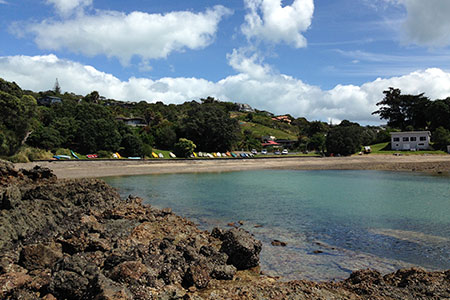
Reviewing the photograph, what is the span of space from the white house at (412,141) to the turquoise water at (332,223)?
54.8m

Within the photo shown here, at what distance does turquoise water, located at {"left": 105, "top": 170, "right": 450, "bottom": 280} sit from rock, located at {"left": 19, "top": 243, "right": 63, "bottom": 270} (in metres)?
5.82

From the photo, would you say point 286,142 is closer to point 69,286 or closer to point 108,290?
point 69,286

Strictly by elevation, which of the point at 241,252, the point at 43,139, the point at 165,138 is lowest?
the point at 241,252

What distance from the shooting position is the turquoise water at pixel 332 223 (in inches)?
399

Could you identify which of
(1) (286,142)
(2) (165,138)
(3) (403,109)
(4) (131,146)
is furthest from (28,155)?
(3) (403,109)

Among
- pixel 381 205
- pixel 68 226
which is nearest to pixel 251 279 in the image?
pixel 68 226

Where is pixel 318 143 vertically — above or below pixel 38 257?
above

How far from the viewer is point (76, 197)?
16.6 m

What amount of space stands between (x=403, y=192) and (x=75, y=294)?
28.4m

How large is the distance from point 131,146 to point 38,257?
5862 centimetres

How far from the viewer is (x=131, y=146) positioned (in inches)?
2530

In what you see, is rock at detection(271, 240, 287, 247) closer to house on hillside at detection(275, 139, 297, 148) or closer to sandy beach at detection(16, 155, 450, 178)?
sandy beach at detection(16, 155, 450, 178)

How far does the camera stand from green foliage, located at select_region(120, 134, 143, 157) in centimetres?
6434

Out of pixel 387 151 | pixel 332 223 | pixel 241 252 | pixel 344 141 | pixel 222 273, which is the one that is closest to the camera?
pixel 222 273
